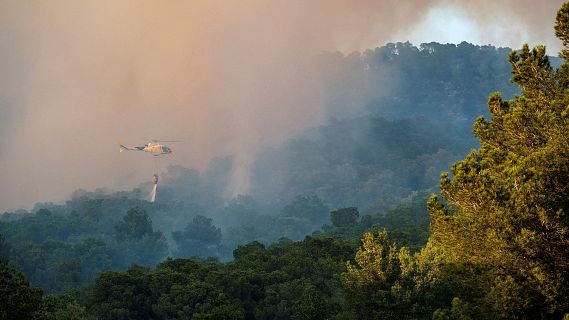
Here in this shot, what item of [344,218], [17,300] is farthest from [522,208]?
[344,218]

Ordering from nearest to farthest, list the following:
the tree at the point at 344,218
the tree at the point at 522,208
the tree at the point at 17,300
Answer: the tree at the point at 522,208
the tree at the point at 17,300
the tree at the point at 344,218

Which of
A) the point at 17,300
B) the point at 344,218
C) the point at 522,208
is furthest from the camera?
the point at 344,218

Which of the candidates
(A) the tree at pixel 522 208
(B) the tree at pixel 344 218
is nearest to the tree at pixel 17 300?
(A) the tree at pixel 522 208

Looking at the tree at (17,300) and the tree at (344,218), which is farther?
the tree at (344,218)

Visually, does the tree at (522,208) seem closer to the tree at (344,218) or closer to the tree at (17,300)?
the tree at (17,300)

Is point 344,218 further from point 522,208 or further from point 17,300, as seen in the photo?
point 522,208

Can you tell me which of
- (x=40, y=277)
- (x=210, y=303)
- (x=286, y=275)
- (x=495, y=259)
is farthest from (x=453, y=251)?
(x=40, y=277)

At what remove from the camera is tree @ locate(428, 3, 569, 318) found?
2828 centimetres

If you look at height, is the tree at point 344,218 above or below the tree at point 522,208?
above

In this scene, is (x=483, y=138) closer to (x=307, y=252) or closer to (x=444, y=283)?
(x=444, y=283)

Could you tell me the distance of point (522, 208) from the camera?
1120 inches

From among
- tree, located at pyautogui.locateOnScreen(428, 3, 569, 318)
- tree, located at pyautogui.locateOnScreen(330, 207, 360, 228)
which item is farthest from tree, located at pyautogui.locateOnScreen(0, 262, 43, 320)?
tree, located at pyautogui.locateOnScreen(330, 207, 360, 228)

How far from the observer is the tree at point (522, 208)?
28.3m

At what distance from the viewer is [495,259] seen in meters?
29.9
